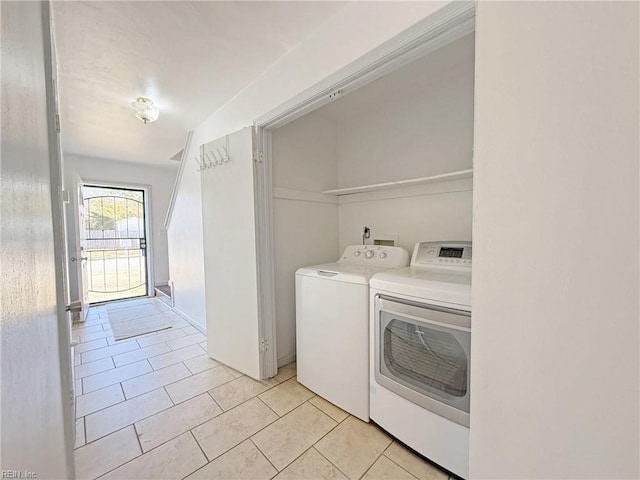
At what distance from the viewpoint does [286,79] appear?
1.69 m

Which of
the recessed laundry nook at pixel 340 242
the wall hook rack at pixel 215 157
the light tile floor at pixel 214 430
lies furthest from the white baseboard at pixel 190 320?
the wall hook rack at pixel 215 157

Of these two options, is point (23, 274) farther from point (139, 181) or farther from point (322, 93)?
point (139, 181)

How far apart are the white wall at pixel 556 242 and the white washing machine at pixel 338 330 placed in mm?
792

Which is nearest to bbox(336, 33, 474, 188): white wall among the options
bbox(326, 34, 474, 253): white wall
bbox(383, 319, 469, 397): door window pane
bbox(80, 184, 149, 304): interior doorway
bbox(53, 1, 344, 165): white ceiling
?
bbox(326, 34, 474, 253): white wall

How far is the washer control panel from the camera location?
1.84 m

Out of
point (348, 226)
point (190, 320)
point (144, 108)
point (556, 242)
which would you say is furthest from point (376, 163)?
point (190, 320)

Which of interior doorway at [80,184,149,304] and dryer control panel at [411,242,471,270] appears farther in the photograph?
interior doorway at [80,184,149,304]

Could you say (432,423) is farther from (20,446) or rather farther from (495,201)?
(20,446)

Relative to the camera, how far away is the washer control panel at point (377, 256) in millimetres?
1844

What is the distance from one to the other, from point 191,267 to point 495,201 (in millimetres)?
3156

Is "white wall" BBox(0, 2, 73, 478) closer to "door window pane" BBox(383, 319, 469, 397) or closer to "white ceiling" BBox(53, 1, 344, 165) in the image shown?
"white ceiling" BBox(53, 1, 344, 165)

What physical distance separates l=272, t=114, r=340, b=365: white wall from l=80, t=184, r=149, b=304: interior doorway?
3.78 metres

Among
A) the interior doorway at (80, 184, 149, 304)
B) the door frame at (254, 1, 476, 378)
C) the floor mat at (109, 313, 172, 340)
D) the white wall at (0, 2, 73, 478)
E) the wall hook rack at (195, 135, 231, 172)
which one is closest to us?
the white wall at (0, 2, 73, 478)

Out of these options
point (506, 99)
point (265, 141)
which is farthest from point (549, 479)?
point (265, 141)
